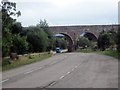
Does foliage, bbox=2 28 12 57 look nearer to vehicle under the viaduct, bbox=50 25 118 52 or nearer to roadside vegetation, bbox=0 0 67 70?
roadside vegetation, bbox=0 0 67 70

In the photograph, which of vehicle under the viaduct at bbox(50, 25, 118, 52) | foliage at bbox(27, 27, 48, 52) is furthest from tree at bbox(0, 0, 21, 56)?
vehicle under the viaduct at bbox(50, 25, 118, 52)

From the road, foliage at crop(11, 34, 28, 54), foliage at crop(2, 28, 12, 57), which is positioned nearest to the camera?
the road

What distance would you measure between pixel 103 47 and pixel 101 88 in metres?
107

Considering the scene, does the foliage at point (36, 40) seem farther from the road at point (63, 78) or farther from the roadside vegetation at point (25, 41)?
the road at point (63, 78)

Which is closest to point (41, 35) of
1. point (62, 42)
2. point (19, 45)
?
point (19, 45)

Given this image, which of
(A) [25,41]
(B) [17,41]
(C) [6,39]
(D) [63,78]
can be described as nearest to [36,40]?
(A) [25,41]

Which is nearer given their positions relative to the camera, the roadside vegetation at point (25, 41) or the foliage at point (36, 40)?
the roadside vegetation at point (25, 41)

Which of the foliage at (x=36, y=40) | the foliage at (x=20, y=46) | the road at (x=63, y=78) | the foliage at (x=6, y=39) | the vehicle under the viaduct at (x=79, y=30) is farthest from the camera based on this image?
the vehicle under the viaduct at (x=79, y=30)

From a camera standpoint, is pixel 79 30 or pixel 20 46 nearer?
pixel 20 46

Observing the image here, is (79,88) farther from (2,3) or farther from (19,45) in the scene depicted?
(19,45)

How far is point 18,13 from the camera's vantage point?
155ft

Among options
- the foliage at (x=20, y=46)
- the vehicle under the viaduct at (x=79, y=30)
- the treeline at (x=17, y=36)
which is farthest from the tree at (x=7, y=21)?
the vehicle under the viaduct at (x=79, y=30)

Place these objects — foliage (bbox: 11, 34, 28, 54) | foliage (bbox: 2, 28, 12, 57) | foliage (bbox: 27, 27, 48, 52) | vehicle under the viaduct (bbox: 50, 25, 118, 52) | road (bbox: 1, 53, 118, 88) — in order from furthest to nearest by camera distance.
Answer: vehicle under the viaduct (bbox: 50, 25, 118, 52) → foliage (bbox: 27, 27, 48, 52) → foliage (bbox: 11, 34, 28, 54) → foliage (bbox: 2, 28, 12, 57) → road (bbox: 1, 53, 118, 88)

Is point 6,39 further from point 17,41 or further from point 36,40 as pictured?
point 36,40
